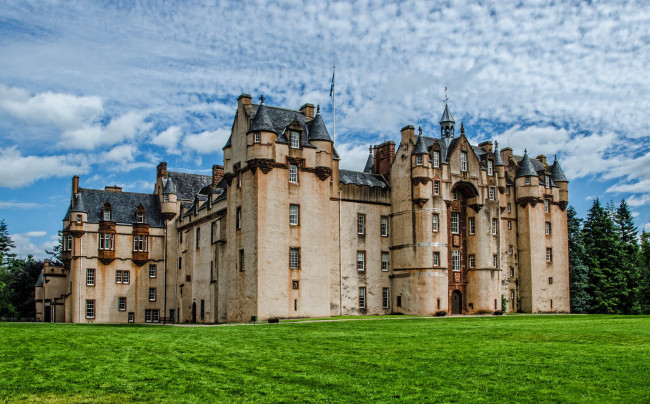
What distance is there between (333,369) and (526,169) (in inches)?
2261

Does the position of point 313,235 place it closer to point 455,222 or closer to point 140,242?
point 455,222

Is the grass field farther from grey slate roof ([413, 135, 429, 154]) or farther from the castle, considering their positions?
grey slate roof ([413, 135, 429, 154])

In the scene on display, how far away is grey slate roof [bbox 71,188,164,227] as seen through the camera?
232ft

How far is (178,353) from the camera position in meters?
23.1

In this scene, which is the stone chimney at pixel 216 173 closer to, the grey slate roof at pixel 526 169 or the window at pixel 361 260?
the window at pixel 361 260

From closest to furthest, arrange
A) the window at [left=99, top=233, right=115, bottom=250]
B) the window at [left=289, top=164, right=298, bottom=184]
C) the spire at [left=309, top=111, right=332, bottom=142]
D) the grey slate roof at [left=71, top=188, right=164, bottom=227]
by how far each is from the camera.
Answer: the window at [left=289, top=164, right=298, bottom=184] < the spire at [left=309, top=111, right=332, bottom=142] < the window at [left=99, top=233, right=115, bottom=250] < the grey slate roof at [left=71, top=188, right=164, bottom=227]

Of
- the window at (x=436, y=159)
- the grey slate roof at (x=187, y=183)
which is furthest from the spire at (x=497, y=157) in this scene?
the grey slate roof at (x=187, y=183)

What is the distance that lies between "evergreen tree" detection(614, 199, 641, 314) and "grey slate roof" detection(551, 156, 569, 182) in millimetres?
10966

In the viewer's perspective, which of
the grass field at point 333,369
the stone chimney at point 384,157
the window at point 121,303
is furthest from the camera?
the window at point 121,303

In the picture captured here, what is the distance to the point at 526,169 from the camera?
71.9 meters

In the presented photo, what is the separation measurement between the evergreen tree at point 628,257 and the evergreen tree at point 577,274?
417 cm

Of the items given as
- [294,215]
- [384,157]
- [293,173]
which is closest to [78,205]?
[293,173]

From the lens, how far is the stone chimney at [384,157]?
64.1 metres

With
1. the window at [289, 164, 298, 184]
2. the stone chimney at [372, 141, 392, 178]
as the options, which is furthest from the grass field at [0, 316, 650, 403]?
the stone chimney at [372, 141, 392, 178]
